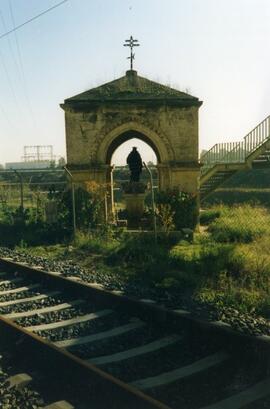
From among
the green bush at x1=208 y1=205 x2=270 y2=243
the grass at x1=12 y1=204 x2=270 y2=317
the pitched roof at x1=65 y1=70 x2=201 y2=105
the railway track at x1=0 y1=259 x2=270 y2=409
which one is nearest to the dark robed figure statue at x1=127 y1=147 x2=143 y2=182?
the pitched roof at x1=65 y1=70 x2=201 y2=105

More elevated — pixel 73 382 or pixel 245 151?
pixel 245 151

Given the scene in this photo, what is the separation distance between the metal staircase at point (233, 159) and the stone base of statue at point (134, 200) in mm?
2322

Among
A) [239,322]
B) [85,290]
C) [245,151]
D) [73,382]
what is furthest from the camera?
[245,151]

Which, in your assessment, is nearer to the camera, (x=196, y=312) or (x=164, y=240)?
(x=196, y=312)

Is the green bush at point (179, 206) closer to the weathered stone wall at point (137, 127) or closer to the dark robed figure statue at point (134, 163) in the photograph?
the weathered stone wall at point (137, 127)

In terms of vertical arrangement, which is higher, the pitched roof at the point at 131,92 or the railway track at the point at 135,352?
the pitched roof at the point at 131,92

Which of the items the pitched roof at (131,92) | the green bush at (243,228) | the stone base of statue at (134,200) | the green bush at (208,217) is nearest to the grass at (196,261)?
the green bush at (243,228)

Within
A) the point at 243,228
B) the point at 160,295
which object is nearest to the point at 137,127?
the point at 243,228

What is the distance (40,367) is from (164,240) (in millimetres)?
7543

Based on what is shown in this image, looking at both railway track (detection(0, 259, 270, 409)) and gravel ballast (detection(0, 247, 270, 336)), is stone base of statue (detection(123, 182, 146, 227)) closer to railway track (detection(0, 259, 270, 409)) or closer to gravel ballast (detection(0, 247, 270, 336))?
gravel ballast (detection(0, 247, 270, 336))

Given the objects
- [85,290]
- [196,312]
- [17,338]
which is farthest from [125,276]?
[17,338]

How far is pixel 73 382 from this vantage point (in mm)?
4113

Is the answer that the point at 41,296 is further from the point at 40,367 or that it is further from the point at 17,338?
the point at 40,367

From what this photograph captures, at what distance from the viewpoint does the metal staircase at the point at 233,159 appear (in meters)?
16.7
